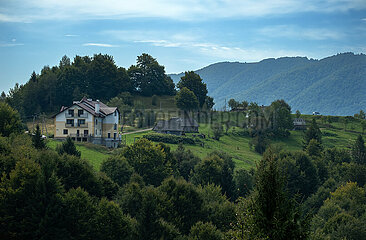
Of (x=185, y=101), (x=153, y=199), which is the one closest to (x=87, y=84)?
(x=185, y=101)

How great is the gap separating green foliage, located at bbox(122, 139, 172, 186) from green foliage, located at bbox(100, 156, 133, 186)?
14.1 feet

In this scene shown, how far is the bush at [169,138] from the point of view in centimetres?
9000

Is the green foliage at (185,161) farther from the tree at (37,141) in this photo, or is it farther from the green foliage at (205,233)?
the green foliage at (205,233)

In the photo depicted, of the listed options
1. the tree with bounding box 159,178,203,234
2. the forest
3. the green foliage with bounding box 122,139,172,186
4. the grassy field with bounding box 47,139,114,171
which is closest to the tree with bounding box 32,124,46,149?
the forest

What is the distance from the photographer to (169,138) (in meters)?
91.9

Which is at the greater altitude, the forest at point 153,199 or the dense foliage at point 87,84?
the dense foliage at point 87,84

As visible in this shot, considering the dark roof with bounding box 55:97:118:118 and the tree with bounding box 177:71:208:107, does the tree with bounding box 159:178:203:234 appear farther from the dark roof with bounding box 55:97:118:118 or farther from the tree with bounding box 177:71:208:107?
the tree with bounding box 177:71:208:107

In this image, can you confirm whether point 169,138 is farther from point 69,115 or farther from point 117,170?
point 117,170

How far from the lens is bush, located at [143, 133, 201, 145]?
90.0 metres

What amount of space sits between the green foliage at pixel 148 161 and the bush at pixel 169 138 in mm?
16978

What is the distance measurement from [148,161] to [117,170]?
7.98 metres

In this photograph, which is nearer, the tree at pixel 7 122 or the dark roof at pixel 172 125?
the tree at pixel 7 122

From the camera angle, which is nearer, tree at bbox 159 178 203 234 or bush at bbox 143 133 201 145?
tree at bbox 159 178 203 234

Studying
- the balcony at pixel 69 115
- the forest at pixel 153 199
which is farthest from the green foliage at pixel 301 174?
the balcony at pixel 69 115
